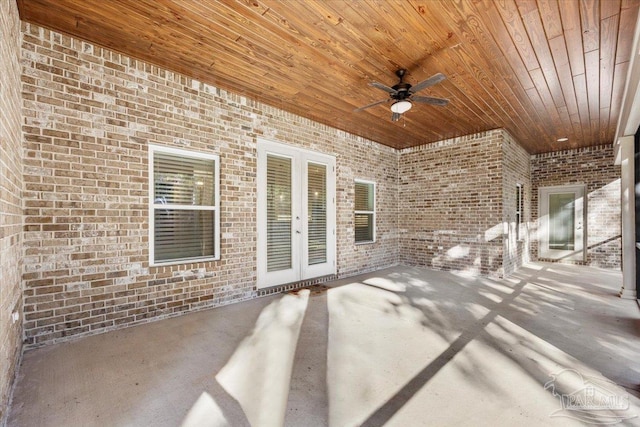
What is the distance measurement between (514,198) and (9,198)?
848cm

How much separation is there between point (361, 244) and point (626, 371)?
14.6 feet

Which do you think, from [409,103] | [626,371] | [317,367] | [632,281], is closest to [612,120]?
[632,281]

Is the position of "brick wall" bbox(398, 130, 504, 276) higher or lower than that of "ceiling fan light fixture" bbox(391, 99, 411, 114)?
lower

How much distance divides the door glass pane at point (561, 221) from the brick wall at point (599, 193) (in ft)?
1.18

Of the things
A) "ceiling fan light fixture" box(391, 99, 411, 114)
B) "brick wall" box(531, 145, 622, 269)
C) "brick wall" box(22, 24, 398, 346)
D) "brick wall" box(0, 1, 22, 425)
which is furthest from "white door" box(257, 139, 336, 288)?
"brick wall" box(531, 145, 622, 269)

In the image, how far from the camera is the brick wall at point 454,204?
5.94m

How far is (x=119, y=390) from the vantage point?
2.08 m

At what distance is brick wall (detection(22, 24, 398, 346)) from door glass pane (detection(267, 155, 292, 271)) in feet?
1.37

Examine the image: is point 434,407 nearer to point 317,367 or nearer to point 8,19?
point 317,367

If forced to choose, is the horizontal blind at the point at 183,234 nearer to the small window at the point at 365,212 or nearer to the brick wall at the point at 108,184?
the brick wall at the point at 108,184

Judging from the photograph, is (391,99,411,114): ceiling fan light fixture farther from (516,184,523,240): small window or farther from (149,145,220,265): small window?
(516,184,523,240): small window

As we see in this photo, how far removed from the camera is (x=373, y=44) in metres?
3.02

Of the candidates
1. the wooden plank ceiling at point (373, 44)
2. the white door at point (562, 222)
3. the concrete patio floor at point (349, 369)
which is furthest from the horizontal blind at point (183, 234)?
the white door at point (562, 222)

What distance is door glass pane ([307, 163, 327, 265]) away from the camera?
5457mm
